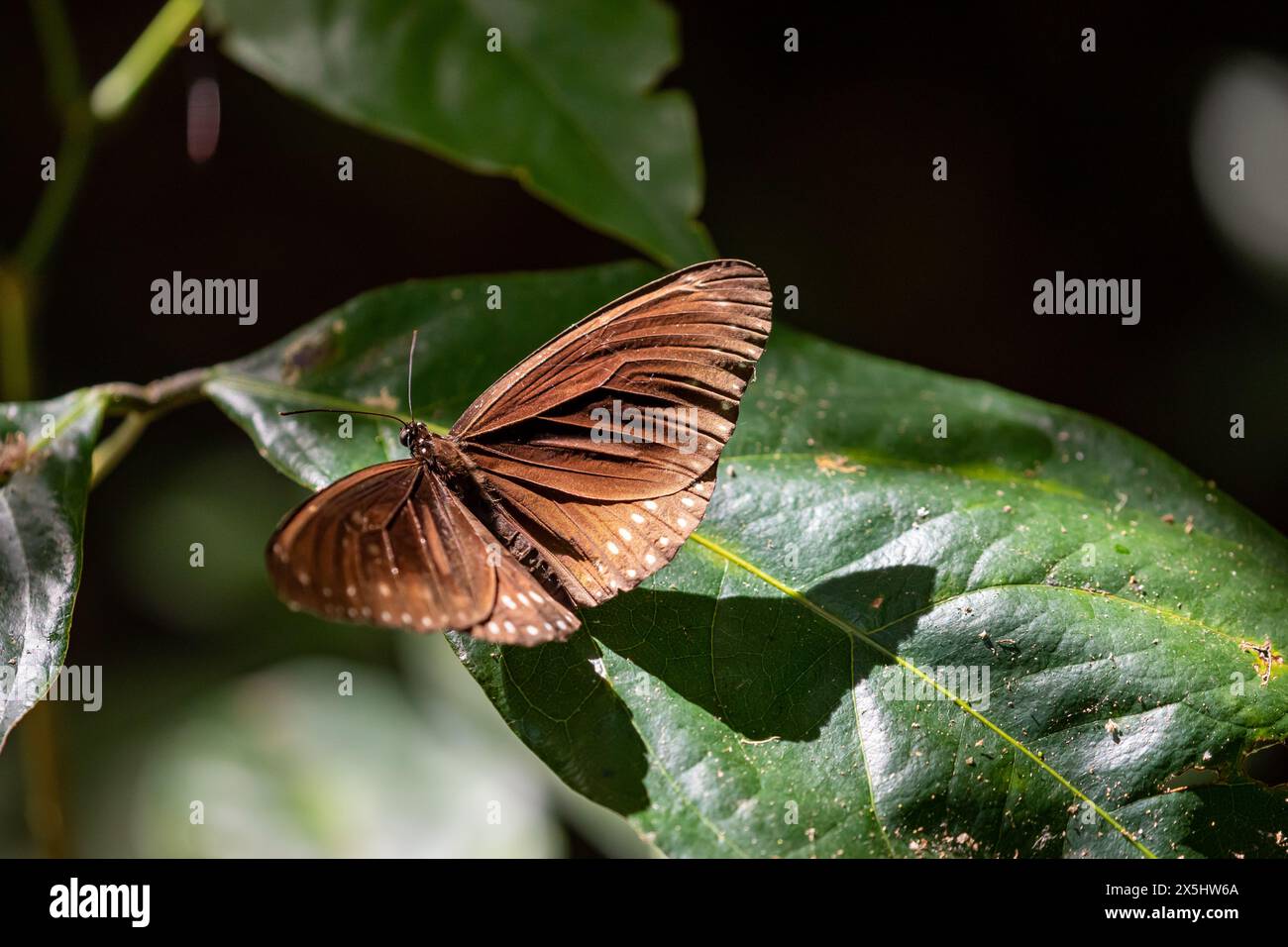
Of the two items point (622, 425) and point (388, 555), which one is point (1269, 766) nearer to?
point (622, 425)

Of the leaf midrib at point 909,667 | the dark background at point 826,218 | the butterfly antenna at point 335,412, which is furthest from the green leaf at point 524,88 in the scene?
the dark background at point 826,218

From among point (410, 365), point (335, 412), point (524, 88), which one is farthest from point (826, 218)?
point (335, 412)

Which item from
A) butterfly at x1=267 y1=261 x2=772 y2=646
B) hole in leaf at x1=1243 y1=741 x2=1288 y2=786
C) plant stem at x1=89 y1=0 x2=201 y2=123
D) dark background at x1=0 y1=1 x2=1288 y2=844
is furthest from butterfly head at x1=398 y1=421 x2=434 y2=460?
hole in leaf at x1=1243 y1=741 x2=1288 y2=786

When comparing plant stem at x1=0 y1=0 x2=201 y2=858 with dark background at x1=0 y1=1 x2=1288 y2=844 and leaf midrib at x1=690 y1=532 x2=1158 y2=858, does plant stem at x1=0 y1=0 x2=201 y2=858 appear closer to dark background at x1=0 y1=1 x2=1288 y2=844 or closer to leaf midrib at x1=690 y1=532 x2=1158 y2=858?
leaf midrib at x1=690 y1=532 x2=1158 y2=858

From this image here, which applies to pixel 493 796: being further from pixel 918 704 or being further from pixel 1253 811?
pixel 1253 811

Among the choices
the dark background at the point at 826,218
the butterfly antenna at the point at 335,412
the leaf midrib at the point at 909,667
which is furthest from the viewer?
the dark background at the point at 826,218

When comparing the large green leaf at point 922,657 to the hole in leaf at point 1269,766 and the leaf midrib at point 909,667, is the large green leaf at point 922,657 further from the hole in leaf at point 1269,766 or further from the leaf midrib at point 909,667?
the hole in leaf at point 1269,766
